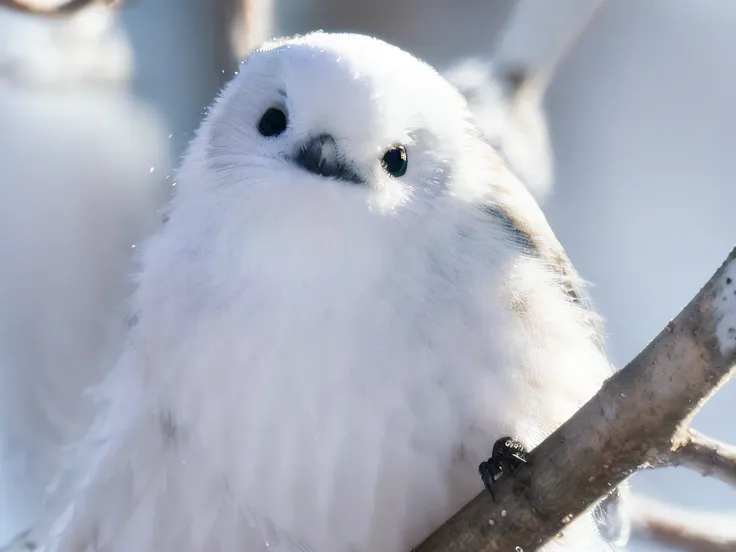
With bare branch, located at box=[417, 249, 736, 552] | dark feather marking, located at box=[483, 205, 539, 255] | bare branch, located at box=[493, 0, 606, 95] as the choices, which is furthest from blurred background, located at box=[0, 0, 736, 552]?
bare branch, located at box=[417, 249, 736, 552]

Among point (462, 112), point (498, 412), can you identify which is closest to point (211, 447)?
point (498, 412)

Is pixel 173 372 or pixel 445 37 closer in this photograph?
pixel 173 372

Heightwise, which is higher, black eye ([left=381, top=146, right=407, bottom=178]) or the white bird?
black eye ([left=381, top=146, right=407, bottom=178])

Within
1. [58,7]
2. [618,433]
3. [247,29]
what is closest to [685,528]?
[618,433]

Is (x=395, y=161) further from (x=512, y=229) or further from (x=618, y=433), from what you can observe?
(x=618, y=433)

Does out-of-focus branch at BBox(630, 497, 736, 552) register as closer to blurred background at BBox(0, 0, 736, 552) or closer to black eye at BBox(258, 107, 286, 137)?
blurred background at BBox(0, 0, 736, 552)

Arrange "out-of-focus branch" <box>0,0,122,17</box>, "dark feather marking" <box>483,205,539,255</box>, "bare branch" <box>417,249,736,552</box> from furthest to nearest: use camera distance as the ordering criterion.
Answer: "out-of-focus branch" <box>0,0,122,17</box>, "dark feather marking" <box>483,205,539,255</box>, "bare branch" <box>417,249,736,552</box>

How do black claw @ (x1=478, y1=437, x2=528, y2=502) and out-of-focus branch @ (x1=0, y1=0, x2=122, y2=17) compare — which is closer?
black claw @ (x1=478, y1=437, x2=528, y2=502)

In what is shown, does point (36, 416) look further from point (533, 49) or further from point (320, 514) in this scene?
point (533, 49)
